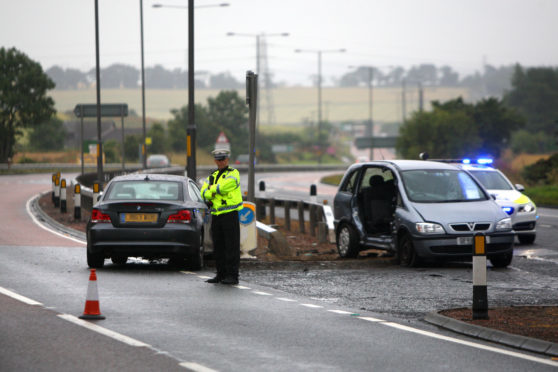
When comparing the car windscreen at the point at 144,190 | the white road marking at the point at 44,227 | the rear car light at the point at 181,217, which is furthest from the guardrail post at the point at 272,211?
the rear car light at the point at 181,217

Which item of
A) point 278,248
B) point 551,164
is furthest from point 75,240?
point 551,164

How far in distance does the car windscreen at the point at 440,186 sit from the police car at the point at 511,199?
2.75 m

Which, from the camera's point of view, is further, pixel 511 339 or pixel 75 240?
pixel 75 240

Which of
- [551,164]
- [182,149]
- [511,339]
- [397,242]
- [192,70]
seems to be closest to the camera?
[511,339]

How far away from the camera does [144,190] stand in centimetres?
1638

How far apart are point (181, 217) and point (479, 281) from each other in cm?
577

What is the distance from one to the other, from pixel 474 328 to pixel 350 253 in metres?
8.21

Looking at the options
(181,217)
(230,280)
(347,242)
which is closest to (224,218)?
(230,280)

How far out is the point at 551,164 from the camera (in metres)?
49.1

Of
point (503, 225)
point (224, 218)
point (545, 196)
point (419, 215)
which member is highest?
point (224, 218)

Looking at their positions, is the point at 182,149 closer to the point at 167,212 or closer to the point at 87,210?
the point at 87,210

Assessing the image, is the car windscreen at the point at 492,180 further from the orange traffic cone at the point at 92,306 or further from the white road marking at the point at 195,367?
the white road marking at the point at 195,367

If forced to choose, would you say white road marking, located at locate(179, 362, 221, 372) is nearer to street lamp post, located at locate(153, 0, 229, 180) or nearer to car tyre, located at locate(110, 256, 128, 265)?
car tyre, located at locate(110, 256, 128, 265)

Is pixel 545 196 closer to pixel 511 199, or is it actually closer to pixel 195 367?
pixel 511 199
